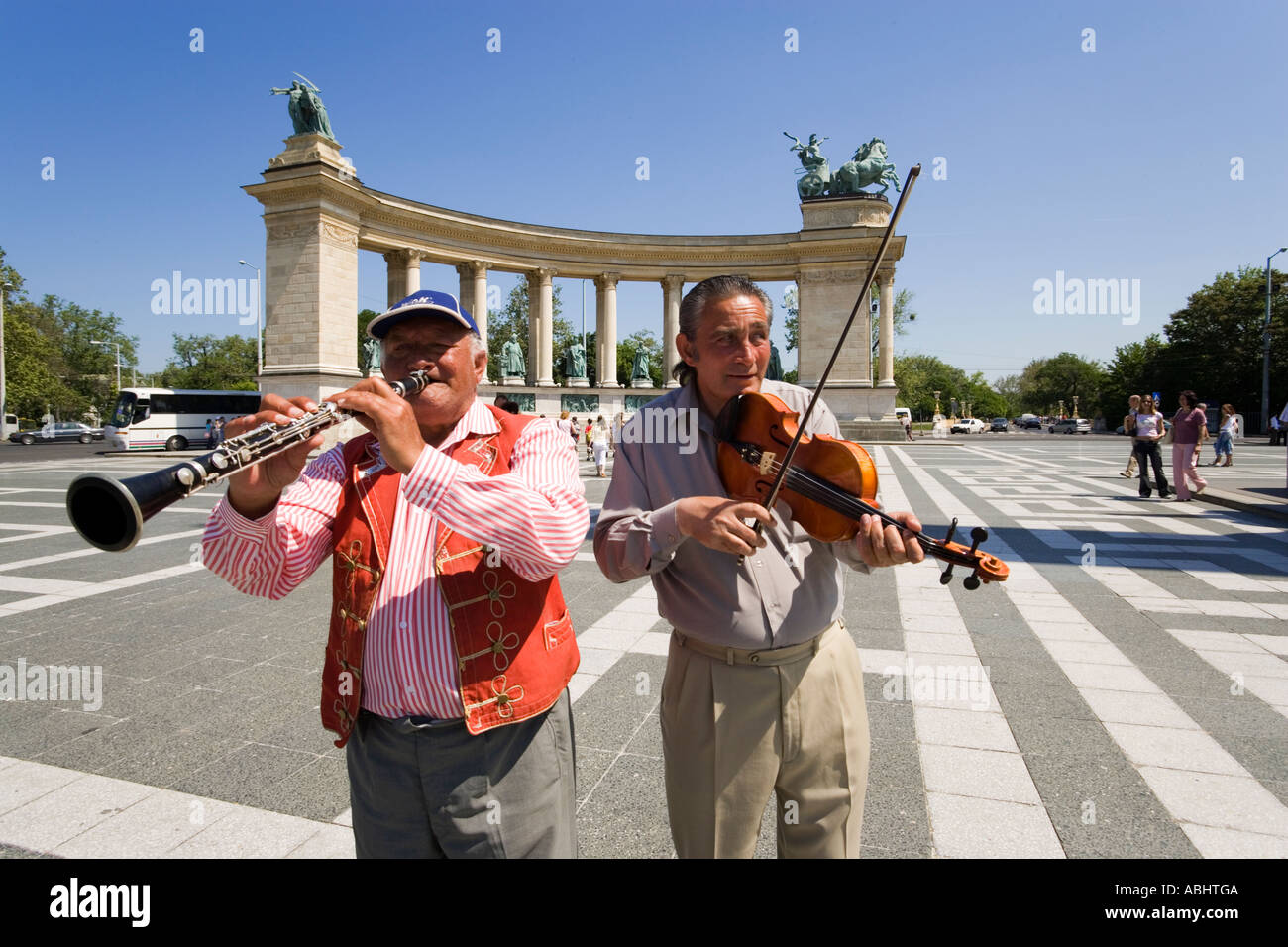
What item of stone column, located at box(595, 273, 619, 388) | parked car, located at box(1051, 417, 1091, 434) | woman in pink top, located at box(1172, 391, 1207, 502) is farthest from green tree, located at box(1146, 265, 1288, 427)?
woman in pink top, located at box(1172, 391, 1207, 502)

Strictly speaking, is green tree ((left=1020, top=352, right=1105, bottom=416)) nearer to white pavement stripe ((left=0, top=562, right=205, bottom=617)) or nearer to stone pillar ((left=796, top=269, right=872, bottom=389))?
stone pillar ((left=796, top=269, right=872, bottom=389))

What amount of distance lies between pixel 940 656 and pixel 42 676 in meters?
5.91

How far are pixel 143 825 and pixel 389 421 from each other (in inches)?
104

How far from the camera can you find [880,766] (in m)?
3.40

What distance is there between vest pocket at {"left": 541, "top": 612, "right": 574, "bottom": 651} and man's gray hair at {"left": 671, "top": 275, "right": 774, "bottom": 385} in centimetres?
81

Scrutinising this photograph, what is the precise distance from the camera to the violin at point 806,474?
6.63 feet

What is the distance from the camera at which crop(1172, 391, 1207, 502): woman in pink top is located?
500 inches

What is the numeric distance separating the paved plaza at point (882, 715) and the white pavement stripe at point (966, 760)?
0.01 metres

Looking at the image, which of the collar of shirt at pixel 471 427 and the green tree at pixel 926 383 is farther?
the green tree at pixel 926 383

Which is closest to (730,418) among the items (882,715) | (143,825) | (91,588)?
(882,715)

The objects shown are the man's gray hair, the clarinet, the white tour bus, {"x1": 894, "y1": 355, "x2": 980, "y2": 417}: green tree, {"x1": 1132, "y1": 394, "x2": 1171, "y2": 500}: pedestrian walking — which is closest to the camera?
the clarinet

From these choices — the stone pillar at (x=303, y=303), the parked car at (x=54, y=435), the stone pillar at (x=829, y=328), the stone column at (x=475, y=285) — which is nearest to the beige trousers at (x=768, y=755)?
the stone pillar at (x=303, y=303)

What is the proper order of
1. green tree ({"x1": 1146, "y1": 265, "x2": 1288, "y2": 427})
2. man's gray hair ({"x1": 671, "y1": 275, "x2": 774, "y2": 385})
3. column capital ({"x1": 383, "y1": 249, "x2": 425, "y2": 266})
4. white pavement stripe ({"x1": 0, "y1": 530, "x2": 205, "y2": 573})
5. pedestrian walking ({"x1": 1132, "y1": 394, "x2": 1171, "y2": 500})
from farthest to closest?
green tree ({"x1": 1146, "y1": 265, "x2": 1288, "y2": 427})
column capital ({"x1": 383, "y1": 249, "x2": 425, "y2": 266})
pedestrian walking ({"x1": 1132, "y1": 394, "x2": 1171, "y2": 500})
white pavement stripe ({"x1": 0, "y1": 530, "x2": 205, "y2": 573})
man's gray hair ({"x1": 671, "y1": 275, "x2": 774, "y2": 385})

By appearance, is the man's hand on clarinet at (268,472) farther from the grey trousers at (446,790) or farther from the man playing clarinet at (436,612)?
the grey trousers at (446,790)
